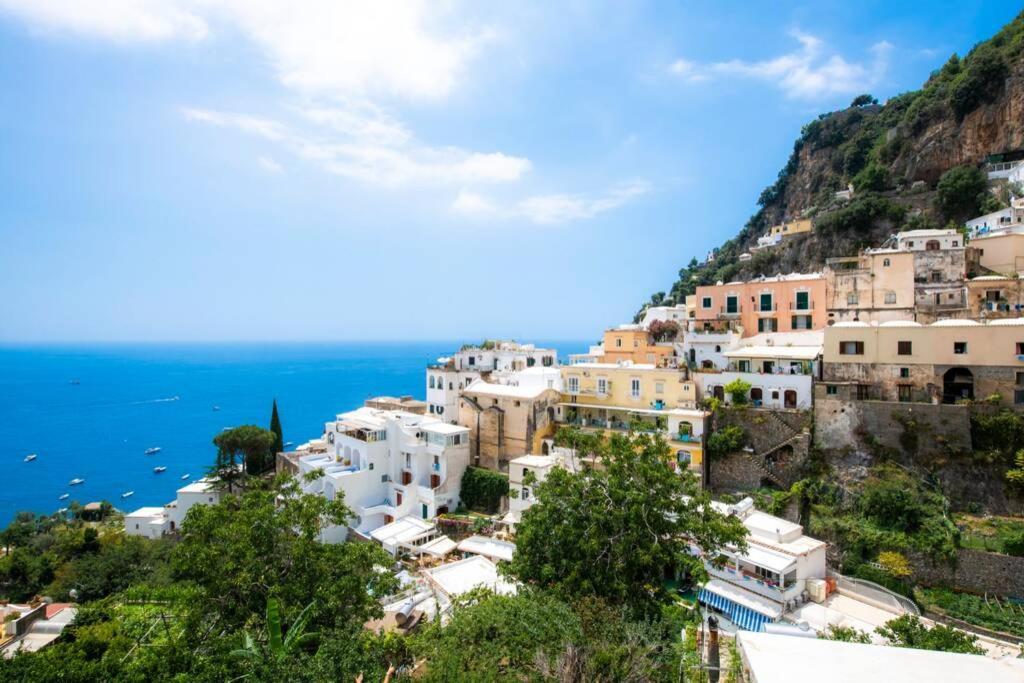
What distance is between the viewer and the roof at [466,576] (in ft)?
61.1

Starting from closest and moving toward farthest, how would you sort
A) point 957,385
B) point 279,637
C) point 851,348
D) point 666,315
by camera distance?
point 279,637
point 957,385
point 851,348
point 666,315

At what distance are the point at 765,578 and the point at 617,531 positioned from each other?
24.8 feet

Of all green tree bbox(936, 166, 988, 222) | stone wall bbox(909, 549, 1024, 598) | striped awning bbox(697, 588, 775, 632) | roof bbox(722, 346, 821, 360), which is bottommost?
striped awning bbox(697, 588, 775, 632)

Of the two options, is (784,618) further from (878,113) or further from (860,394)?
(878,113)

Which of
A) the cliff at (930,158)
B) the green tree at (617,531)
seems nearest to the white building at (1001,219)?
the cliff at (930,158)

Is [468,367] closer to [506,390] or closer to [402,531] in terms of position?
[506,390]

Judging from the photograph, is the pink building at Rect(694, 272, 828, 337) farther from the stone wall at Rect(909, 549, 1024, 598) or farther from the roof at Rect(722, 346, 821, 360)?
the stone wall at Rect(909, 549, 1024, 598)

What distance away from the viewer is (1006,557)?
59.2ft

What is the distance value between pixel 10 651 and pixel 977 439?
3459cm

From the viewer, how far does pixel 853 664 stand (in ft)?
25.4

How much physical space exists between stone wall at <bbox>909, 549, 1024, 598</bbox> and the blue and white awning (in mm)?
6631

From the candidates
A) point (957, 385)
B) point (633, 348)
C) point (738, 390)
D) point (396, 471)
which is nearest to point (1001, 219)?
point (957, 385)

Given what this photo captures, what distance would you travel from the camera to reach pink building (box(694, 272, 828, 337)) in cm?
3162

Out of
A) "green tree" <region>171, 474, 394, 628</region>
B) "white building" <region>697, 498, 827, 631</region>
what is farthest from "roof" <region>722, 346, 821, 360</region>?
"green tree" <region>171, 474, 394, 628</region>
